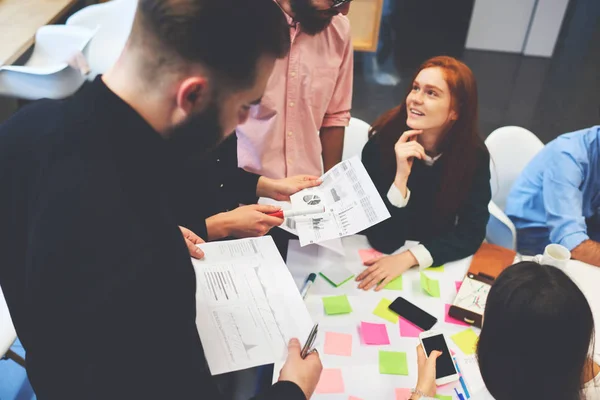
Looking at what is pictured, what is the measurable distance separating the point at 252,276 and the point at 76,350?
60 cm

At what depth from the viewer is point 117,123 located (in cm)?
78

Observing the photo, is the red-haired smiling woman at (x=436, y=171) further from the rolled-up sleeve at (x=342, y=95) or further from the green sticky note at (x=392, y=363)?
the green sticky note at (x=392, y=363)

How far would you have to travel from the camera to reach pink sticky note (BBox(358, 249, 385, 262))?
1.78 metres

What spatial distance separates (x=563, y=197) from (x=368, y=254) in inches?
38.2

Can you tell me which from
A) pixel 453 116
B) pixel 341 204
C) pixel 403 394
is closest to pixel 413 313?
pixel 403 394

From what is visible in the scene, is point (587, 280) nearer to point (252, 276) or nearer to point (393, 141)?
point (393, 141)

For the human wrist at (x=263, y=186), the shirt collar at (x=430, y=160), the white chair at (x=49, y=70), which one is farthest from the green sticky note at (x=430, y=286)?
the white chair at (x=49, y=70)

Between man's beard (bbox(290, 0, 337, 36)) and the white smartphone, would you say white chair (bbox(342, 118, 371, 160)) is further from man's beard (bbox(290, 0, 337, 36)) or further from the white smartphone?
the white smartphone

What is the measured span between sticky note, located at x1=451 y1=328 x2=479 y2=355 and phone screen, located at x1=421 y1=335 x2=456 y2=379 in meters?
0.11

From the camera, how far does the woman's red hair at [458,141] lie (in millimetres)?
1854

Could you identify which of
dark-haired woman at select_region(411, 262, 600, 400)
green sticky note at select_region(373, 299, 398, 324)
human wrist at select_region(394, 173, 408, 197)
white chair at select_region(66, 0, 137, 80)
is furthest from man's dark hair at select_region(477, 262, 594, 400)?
white chair at select_region(66, 0, 137, 80)

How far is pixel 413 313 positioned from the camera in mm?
1544

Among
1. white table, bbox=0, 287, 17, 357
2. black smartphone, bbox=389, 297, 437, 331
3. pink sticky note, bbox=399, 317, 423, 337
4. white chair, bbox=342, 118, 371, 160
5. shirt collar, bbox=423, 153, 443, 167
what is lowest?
white table, bbox=0, 287, 17, 357

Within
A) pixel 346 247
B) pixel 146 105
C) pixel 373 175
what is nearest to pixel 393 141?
pixel 373 175
